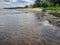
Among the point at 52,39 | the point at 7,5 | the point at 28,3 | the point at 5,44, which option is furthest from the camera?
the point at 7,5

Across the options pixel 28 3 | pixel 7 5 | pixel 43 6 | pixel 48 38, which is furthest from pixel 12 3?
pixel 48 38

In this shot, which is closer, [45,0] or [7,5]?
[45,0]

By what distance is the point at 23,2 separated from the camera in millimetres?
72812

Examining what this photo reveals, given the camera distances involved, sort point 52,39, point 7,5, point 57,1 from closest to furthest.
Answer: point 52,39
point 57,1
point 7,5

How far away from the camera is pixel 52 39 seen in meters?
12.8

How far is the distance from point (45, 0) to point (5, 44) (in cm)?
4733

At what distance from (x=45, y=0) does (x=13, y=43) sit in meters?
47.1

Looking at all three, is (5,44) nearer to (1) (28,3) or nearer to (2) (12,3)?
(1) (28,3)

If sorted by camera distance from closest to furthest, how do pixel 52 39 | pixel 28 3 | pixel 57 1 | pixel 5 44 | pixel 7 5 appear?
pixel 5 44, pixel 52 39, pixel 57 1, pixel 28 3, pixel 7 5

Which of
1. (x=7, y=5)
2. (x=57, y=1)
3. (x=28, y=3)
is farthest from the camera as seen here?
(x=7, y=5)

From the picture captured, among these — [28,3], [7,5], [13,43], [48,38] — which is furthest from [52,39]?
[7,5]

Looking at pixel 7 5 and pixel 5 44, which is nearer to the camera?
pixel 5 44

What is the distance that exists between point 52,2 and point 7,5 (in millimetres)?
23988

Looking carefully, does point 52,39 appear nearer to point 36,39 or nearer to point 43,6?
point 36,39
